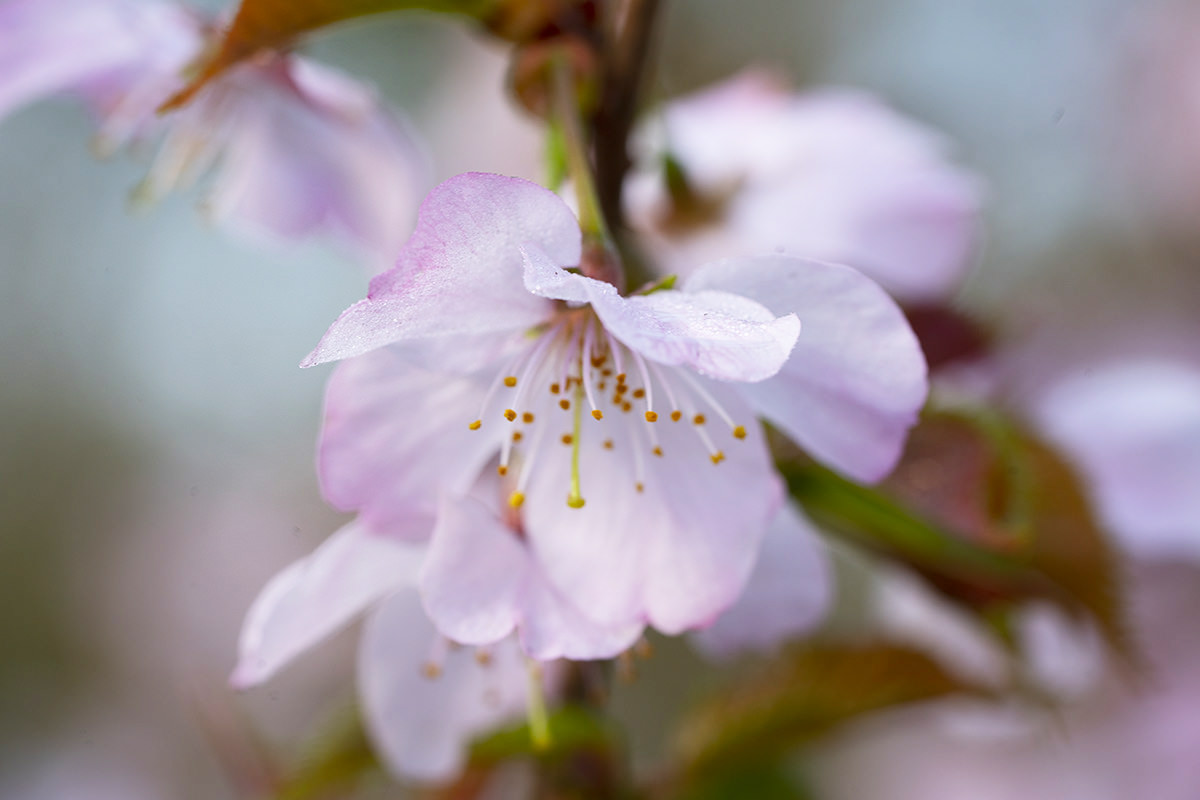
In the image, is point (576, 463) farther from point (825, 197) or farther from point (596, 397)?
point (825, 197)

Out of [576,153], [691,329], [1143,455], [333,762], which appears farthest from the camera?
[1143,455]

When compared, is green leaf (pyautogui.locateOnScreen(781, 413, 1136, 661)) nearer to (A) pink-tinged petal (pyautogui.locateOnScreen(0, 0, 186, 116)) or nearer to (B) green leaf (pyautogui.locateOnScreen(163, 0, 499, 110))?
(B) green leaf (pyautogui.locateOnScreen(163, 0, 499, 110))

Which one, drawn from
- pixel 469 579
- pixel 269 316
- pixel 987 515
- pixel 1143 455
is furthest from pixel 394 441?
pixel 269 316

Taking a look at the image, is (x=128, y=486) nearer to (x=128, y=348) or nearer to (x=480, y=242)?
(x=128, y=348)

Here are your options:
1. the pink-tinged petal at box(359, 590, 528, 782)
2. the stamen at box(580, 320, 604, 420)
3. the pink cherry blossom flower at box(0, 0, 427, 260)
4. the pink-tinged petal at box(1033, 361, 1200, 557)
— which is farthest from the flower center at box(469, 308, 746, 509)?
the pink-tinged petal at box(1033, 361, 1200, 557)

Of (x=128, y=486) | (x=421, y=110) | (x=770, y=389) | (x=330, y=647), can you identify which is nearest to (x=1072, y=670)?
(x=770, y=389)

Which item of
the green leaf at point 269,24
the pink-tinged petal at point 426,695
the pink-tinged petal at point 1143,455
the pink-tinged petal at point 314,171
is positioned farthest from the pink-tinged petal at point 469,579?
the pink-tinged petal at point 1143,455
